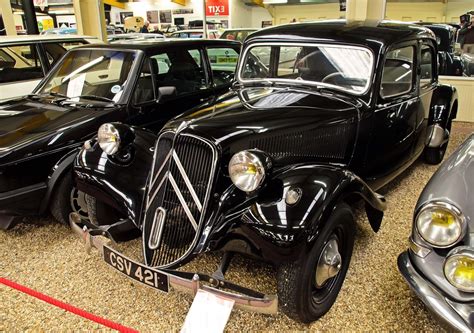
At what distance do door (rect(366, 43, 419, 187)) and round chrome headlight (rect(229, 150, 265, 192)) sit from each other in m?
1.31

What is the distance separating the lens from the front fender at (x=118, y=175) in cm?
240

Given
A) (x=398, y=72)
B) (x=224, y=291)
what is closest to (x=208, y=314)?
(x=224, y=291)

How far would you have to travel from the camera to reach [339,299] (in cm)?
241

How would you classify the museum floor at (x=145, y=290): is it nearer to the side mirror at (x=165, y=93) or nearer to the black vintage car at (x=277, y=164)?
the black vintage car at (x=277, y=164)

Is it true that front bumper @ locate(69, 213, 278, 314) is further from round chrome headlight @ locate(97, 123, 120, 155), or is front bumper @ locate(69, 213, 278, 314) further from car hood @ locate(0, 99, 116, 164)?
car hood @ locate(0, 99, 116, 164)

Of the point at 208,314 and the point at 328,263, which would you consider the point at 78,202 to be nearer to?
the point at 208,314

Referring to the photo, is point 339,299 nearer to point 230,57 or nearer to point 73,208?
Answer: point 73,208

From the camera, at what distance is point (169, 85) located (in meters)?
4.04

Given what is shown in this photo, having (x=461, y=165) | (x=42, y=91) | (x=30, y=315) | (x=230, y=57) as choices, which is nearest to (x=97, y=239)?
(x=30, y=315)

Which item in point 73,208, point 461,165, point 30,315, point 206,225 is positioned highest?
point 461,165

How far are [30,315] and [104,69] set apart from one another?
7.94 ft

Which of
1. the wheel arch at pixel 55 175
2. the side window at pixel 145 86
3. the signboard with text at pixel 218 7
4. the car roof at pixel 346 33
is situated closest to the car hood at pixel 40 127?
the wheel arch at pixel 55 175

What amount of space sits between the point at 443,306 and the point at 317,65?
192cm

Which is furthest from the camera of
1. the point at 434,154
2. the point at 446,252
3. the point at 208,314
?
the point at 434,154
